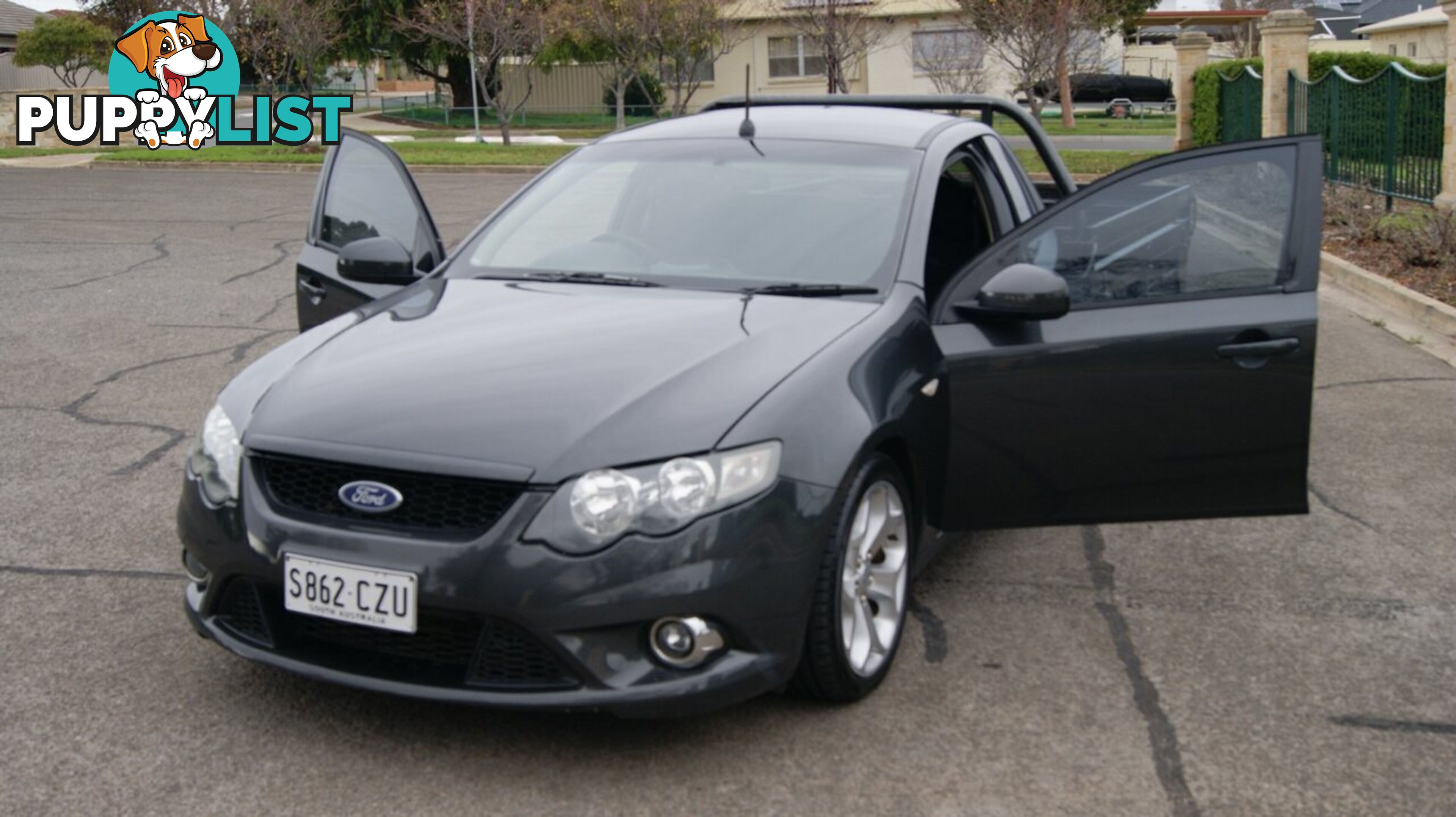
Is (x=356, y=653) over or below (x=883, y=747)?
over

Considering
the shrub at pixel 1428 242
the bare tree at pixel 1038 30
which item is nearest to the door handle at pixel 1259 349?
the shrub at pixel 1428 242

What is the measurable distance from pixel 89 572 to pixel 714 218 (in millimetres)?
2349

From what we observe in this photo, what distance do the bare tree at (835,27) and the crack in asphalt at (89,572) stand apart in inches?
1045

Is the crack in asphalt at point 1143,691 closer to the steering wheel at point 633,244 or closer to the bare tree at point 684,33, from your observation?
the steering wheel at point 633,244

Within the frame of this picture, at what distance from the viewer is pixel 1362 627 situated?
4.83 m

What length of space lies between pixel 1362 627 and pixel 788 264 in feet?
6.79

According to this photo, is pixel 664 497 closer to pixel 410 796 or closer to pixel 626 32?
pixel 410 796

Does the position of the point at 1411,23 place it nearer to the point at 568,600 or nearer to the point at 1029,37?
the point at 1029,37

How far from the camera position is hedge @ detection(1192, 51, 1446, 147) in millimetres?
24578

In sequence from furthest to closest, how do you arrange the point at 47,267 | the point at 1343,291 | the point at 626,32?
the point at 626,32 → the point at 47,267 → the point at 1343,291

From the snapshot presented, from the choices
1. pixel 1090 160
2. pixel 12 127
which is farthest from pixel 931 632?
pixel 12 127

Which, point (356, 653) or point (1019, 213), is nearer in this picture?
point (356, 653)

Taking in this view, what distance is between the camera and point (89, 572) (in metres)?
5.19

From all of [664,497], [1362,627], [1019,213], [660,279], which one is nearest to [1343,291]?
[1019,213]
